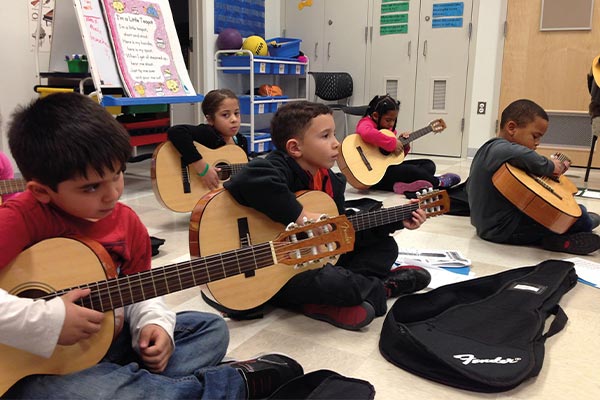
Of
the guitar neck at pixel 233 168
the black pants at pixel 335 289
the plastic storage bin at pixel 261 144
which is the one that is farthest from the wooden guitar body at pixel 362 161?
the black pants at pixel 335 289

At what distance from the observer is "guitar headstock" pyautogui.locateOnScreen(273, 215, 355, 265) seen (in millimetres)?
1387

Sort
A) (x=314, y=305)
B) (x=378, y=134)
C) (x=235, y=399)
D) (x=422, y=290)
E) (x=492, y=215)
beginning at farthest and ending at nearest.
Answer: (x=378, y=134) < (x=492, y=215) < (x=422, y=290) < (x=314, y=305) < (x=235, y=399)

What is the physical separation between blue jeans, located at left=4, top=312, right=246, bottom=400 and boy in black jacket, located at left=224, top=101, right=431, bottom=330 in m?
0.43

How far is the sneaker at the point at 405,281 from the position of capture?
1.98 meters

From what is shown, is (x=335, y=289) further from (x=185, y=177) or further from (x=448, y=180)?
(x=448, y=180)

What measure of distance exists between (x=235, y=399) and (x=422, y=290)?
3.50ft

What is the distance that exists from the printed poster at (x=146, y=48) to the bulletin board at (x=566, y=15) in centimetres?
361

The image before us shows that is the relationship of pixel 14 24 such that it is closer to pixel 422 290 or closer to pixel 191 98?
pixel 191 98

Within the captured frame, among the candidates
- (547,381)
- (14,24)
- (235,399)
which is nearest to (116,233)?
(235,399)

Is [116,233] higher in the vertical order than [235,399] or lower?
higher

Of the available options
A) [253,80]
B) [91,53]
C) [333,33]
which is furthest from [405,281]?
[333,33]

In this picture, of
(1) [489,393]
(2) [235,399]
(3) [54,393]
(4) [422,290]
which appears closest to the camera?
(3) [54,393]

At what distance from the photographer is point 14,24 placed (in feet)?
13.3

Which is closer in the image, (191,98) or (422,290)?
(422,290)
